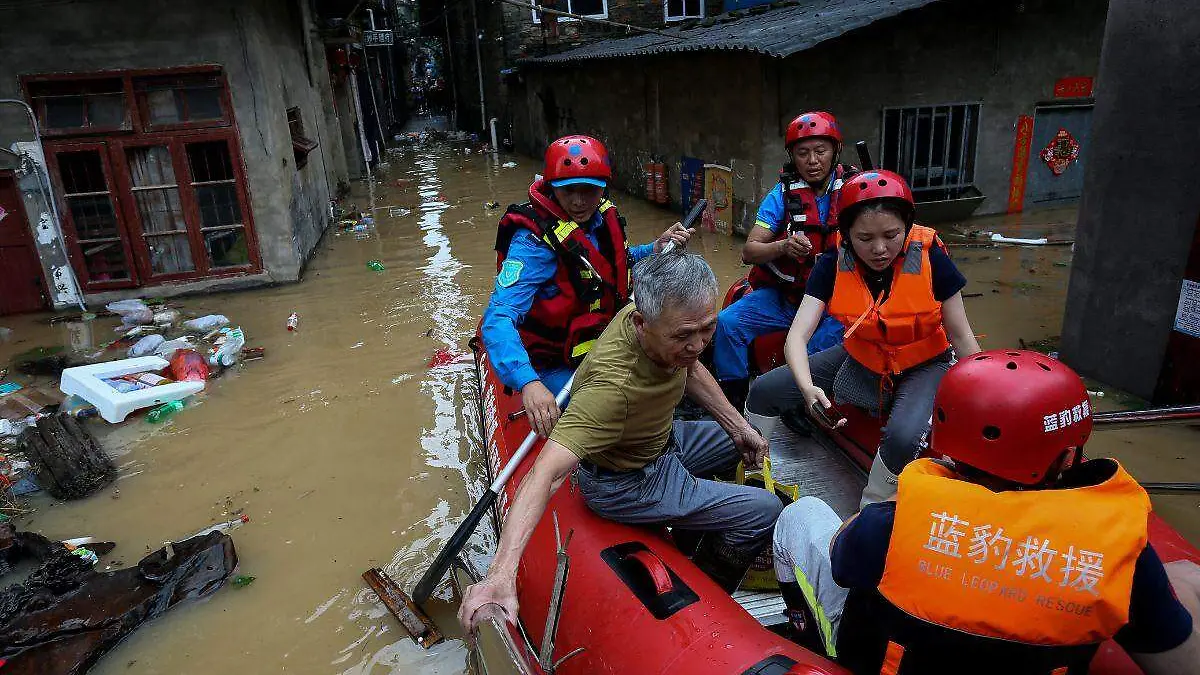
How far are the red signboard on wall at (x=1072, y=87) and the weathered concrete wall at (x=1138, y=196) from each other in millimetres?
7007

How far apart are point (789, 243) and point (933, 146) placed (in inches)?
323

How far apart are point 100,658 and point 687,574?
2968 millimetres

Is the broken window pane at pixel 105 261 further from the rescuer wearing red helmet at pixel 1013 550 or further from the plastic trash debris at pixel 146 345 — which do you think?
the rescuer wearing red helmet at pixel 1013 550

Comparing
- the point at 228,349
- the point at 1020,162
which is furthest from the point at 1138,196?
the point at 228,349

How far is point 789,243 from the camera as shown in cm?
→ 380

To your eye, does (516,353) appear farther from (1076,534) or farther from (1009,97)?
(1009,97)

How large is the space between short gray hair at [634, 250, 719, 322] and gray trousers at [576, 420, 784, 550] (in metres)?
0.64

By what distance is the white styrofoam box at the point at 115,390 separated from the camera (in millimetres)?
5688

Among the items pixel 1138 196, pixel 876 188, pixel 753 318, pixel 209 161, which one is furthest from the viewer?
pixel 209 161

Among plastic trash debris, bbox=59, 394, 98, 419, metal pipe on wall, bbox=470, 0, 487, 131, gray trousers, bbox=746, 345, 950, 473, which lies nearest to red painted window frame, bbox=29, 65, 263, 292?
plastic trash debris, bbox=59, 394, 98, 419

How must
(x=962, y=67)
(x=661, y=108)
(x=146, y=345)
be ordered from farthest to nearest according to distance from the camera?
1. (x=661, y=108)
2. (x=962, y=67)
3. (x=146, y=345)

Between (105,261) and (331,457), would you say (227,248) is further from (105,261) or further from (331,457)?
(331,457)

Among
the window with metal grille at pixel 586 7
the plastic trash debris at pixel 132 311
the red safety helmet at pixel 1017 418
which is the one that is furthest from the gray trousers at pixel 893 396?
the window with metal grille at pixel 586 7

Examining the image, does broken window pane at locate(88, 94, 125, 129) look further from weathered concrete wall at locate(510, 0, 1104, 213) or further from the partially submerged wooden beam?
weathered concrete wall at locate(510, 0, 1104, 213)
